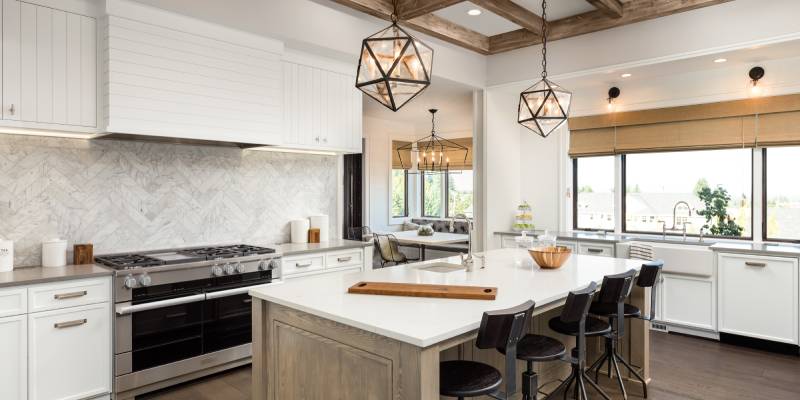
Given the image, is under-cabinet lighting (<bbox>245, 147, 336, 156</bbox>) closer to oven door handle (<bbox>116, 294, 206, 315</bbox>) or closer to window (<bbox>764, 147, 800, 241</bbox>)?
oven door handle (<bbox>116, 294, 206, 315</bbox>)

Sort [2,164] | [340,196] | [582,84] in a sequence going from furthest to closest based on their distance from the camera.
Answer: [582,84], [340,196], [2,164]

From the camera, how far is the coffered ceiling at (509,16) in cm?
434

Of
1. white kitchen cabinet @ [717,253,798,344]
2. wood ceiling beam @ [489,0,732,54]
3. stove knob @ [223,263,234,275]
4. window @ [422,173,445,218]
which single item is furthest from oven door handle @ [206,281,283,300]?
window @ [422,173,445,218]

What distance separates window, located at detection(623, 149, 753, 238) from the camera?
16.5 ft

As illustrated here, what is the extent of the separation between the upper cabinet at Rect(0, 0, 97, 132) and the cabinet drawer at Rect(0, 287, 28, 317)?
1008mm

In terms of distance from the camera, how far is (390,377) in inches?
74.5

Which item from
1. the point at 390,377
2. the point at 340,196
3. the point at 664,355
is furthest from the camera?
the point at 340,196

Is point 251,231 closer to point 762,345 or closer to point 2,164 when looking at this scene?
point 2,164

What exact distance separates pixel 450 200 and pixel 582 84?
13.0 feet

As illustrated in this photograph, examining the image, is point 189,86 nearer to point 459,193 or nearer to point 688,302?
point 688,302

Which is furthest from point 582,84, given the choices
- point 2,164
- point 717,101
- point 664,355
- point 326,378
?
point 2,164

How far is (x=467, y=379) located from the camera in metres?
2.14

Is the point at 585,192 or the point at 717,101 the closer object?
the point at 717,101

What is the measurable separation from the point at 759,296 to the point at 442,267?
3.10 meters
